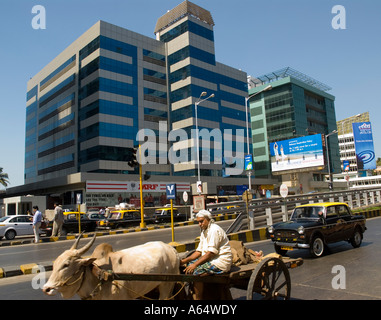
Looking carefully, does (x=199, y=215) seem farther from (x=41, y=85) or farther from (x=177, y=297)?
(x=41, y=85)

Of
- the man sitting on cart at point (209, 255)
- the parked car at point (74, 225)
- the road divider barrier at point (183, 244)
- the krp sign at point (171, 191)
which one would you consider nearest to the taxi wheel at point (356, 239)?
the road divider barrier at point (183, 244)

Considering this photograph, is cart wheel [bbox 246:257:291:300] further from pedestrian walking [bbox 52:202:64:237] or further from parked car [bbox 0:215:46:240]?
parked car [bbox 0:215:46:240]

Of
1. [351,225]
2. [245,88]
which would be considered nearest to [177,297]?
[351,225]

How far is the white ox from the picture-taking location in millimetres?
3395

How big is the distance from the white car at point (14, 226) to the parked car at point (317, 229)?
17.6m

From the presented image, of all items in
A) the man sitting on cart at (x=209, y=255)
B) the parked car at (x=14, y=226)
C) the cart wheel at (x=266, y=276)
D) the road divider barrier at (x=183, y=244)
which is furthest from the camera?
the parked car at (x=14, y=226)

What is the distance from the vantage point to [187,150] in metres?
58.1

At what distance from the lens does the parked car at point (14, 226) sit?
19578 mm

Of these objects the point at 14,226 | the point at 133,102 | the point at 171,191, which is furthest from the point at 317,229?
the point at 133,102

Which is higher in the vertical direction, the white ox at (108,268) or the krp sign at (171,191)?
the krp sign at (171,191)

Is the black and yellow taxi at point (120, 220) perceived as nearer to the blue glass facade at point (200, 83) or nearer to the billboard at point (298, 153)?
the billboard at point (298, 153)

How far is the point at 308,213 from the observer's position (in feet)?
33.6
